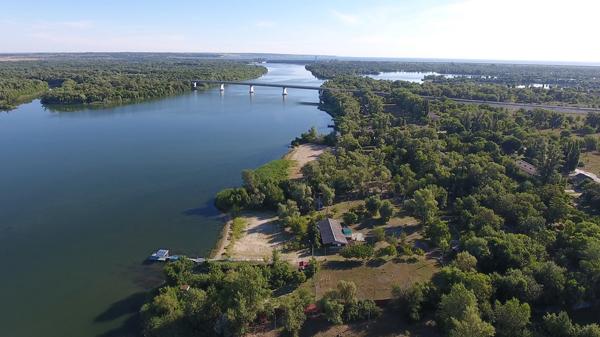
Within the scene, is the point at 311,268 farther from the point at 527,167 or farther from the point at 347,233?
the point at 527,167

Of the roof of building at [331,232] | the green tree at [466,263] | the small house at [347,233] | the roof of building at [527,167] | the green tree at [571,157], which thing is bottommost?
the small house at [347,233]

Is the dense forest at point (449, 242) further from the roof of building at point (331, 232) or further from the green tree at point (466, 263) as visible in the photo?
the roof of building at point (331, 232)

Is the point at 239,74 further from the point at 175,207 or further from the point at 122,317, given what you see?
the point at 122,317

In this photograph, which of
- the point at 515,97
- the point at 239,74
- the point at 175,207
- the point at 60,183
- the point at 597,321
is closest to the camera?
the point at 597,321

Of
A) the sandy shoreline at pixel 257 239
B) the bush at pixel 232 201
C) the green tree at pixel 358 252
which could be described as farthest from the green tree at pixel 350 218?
the bush at pixel 232 201

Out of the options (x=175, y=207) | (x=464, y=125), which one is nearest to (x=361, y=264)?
(x=175, y=207)

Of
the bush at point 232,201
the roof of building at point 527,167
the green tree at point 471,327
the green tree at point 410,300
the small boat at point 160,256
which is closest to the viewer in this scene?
the green tree at point 471,327

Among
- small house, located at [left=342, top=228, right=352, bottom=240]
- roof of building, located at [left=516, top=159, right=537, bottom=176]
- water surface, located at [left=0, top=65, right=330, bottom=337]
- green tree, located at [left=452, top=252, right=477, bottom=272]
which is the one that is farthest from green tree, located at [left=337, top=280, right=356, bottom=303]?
roof of building, located at [left=516, top=159, right=537, bottom=176]

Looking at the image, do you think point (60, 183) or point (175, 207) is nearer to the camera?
point (175, 207)
